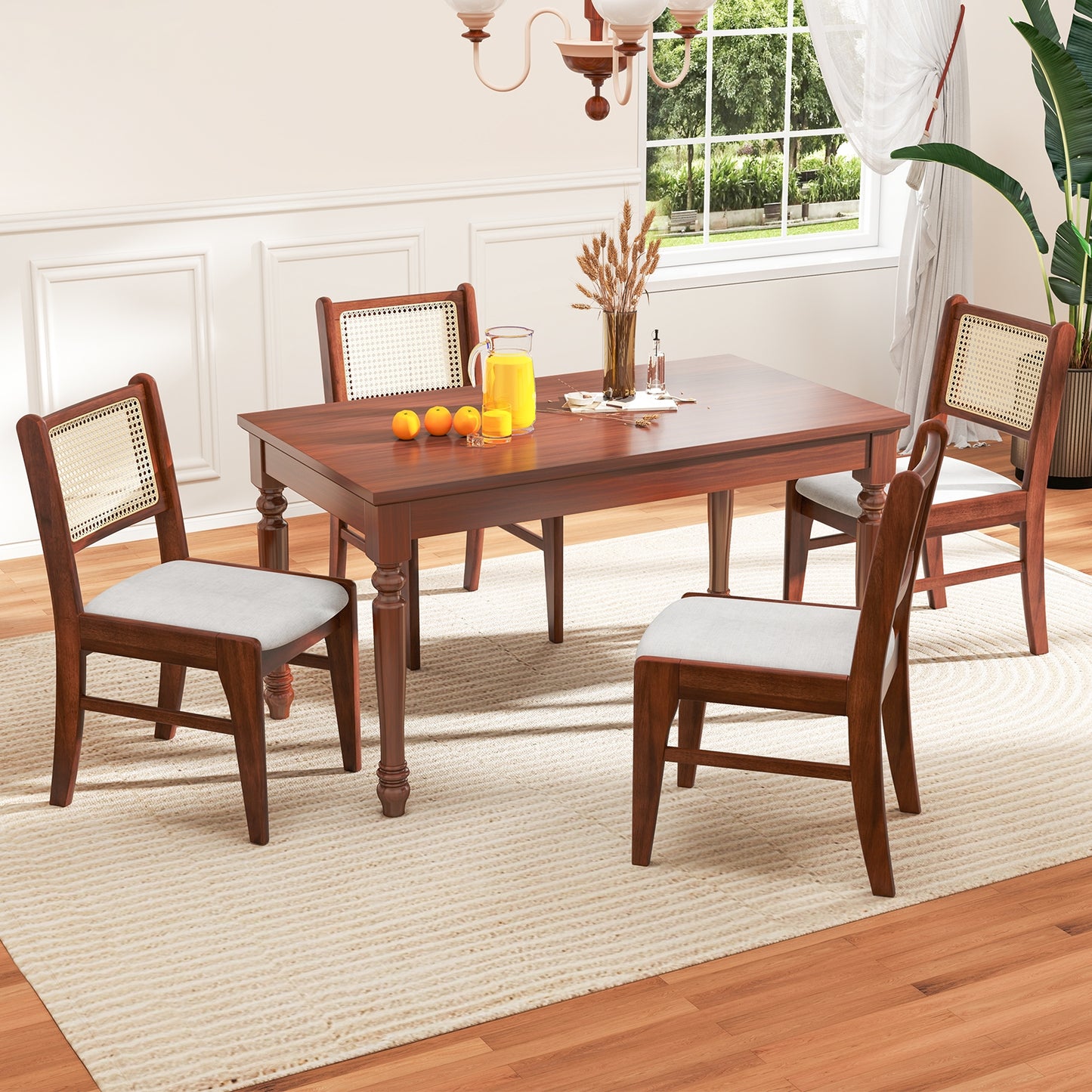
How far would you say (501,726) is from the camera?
11.9 feet

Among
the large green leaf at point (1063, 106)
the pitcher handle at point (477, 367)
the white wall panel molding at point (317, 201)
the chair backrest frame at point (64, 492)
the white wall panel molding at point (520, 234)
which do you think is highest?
the large green leaf at point (1063, 106)

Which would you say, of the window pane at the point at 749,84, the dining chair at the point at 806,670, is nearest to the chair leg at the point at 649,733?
the dining chair at the point at 806,670

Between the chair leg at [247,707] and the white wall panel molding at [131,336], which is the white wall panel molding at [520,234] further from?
the chair leg at [247,707]

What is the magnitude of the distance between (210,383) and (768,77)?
2.53m

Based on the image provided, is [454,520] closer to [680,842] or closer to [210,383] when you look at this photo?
[680,842]

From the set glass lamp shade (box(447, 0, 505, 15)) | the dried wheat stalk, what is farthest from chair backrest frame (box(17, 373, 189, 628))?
glass lamp shade (box(447, 0, 505, 15))

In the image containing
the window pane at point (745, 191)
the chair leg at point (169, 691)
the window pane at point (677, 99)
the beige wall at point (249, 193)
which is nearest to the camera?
the chair leg at point (169, 691)

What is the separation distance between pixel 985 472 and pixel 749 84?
8.12ft

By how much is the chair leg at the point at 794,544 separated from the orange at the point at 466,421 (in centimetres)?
99

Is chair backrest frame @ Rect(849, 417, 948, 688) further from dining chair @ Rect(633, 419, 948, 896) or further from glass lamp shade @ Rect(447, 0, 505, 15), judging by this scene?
glass lamp shade @ Rect(447, 0, 505, 15)

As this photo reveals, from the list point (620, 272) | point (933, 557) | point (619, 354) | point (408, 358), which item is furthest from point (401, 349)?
point (933, 557)

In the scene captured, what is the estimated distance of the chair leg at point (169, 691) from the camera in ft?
11.4

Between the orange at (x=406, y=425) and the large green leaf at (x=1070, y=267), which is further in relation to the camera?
the large green leaf at (x=1070, y=267)

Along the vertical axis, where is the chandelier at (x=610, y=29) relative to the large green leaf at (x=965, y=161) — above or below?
above
